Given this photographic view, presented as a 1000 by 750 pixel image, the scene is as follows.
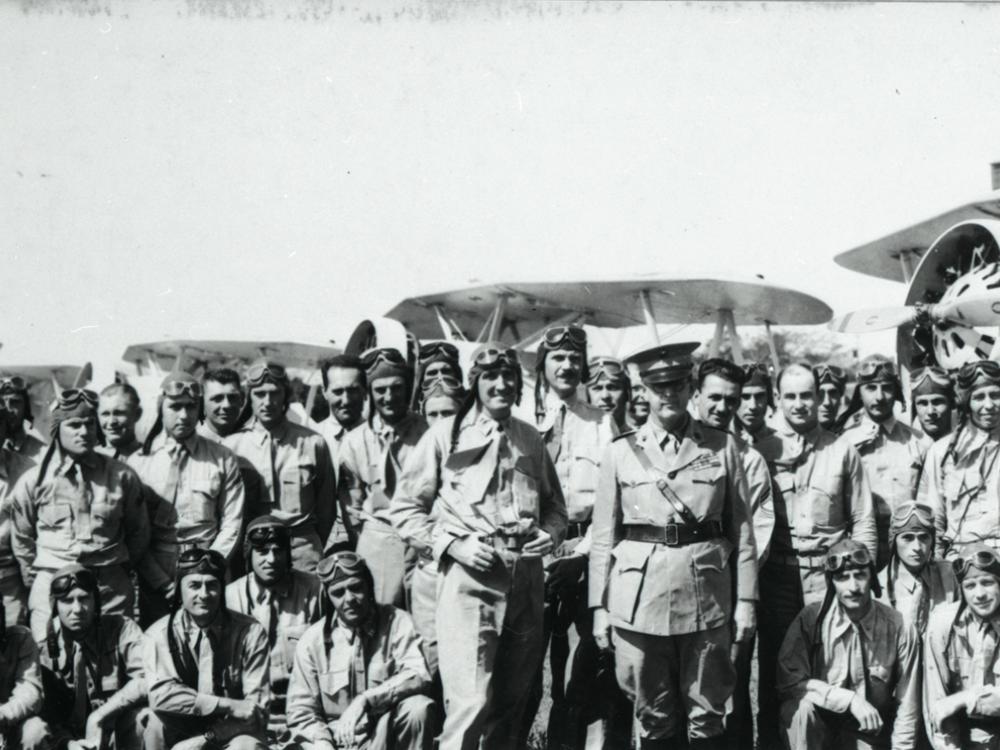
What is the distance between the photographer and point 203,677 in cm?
478

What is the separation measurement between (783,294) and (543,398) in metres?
9.51

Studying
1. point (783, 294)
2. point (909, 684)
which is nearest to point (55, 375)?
point (783, 294)

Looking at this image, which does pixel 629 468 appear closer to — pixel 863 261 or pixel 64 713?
pixel 64 713

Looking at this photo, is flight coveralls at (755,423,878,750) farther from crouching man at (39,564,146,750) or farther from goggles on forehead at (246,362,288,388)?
crouching man at (39,564,146,750)

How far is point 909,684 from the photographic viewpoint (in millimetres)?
4703

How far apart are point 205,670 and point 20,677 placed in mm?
825

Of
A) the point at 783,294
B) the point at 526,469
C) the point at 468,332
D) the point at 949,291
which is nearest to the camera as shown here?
the point at 526,469

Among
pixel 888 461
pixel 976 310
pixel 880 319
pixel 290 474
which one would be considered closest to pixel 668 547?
pixel 888 461

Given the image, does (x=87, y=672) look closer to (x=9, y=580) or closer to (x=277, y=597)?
(x=277, y=597)

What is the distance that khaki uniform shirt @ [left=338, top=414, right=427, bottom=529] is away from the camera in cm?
593

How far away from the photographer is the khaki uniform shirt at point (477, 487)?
15.5ft

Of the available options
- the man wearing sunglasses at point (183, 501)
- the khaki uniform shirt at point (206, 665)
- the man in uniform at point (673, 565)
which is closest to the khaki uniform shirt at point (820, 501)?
the man in uniform at point (673, 565)

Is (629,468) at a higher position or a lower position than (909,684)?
higher

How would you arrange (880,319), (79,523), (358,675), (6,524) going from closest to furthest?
(358,675), (79,523), (6,524), (880,319)
